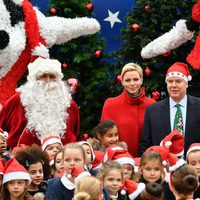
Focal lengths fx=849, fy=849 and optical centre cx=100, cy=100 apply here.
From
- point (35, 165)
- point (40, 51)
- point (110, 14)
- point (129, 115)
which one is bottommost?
point (35, 165)

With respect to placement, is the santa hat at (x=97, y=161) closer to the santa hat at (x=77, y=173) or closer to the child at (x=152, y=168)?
the child at (x=152, y=168)

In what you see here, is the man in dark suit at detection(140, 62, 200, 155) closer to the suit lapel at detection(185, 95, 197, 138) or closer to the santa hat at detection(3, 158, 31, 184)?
the suit lapel at detection(185, 95, 197, 138)

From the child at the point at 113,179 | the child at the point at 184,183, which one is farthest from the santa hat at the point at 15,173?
the child at the point at 184,183

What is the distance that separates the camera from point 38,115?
438 inches

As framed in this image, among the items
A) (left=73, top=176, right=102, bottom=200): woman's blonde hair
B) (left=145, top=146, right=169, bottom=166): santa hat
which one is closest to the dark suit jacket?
(left=145, top=146, right=169, bottom=166): santa hat

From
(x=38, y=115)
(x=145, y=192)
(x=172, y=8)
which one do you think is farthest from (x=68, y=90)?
(x=145, y=192)

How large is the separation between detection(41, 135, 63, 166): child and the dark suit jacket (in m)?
1.01

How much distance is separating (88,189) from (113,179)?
4.27ft

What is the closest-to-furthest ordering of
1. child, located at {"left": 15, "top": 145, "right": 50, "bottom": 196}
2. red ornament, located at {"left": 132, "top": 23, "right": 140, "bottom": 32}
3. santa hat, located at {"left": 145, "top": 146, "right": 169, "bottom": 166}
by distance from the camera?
1. child, located at {"left": 15, "top": 145, "right": 50, "bottom": 196}
2. santa hat, located at {"left": 145, "top": 146, "right": 169, "bottom": 166}
3. red ornament, located at {"left": 132, "top": 23, "right": 140, "bottom": 32}

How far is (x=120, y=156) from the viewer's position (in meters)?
9.30

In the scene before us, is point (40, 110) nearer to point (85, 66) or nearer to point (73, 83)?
point (73, 83)

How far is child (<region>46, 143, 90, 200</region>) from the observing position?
8352 mm

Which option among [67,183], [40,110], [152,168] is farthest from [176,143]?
[40,110]

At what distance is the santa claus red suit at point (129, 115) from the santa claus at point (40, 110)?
2.04 feet
